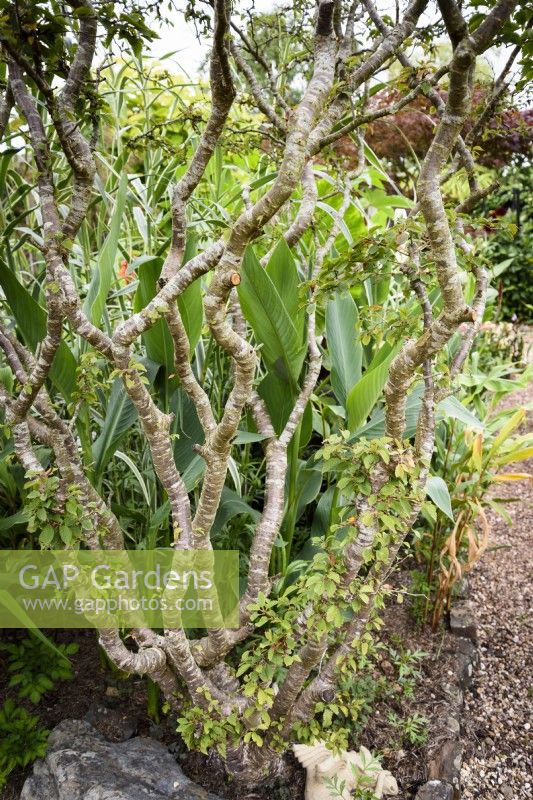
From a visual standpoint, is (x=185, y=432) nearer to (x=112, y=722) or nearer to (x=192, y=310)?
(x=192, y=310)

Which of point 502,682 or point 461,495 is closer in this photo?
point 502,682

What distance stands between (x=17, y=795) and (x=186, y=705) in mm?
401

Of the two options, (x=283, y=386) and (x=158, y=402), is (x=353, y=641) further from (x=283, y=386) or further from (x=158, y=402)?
(x=158, y=402)

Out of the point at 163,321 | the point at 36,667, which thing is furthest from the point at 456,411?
the point at 36,667

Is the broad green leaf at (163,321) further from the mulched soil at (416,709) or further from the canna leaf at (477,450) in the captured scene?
the canna leaf at (477,450)

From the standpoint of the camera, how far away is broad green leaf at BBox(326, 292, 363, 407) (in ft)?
5.33

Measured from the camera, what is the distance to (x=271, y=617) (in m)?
1.12

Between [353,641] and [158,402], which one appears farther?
[158,402]

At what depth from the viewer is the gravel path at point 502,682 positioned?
1.50 meters

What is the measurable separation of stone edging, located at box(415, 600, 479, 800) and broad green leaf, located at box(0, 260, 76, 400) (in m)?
1.19

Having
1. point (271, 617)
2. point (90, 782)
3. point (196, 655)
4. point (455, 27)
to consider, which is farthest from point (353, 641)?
point (455, 27)

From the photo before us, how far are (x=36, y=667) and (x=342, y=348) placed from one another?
1120 mm

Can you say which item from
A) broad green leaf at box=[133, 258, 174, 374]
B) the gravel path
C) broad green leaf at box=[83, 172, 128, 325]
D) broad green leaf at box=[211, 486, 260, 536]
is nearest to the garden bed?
the gravel path

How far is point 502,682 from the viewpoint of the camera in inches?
70.0
